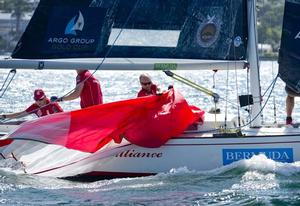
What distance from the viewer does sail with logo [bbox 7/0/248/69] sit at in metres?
11.3

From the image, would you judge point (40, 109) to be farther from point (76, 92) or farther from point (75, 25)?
point (75, 25)

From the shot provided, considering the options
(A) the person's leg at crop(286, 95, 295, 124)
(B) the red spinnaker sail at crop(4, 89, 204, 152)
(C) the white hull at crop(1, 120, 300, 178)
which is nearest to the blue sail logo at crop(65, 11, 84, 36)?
(B) the red spinnaker sail at crop(4, 89, 204, 152)

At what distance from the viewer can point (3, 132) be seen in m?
11.5

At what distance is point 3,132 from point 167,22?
8.05ft

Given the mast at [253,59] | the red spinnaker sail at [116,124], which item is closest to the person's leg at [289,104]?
the mast at [253,59]

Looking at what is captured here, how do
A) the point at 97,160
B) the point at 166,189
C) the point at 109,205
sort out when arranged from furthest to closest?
the point at 97,160 < the point at 166,189 < the point at 109,205

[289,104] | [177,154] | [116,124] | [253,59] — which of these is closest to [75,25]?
[116,124]

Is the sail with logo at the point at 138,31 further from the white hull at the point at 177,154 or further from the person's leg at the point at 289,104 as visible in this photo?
the white hull at the point at 177,154

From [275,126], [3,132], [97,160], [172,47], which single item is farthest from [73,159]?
[275,126]

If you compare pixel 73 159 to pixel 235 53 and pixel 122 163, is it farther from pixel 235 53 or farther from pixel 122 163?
pixel 235 53

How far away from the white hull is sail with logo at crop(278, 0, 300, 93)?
2.06 ft

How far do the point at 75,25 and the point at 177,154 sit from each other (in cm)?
212

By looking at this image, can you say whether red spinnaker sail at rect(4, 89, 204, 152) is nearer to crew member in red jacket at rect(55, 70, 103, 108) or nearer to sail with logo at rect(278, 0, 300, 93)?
crew member in red jacket at rect(55, 70, 103, 108)

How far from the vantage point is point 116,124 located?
10773 mm
